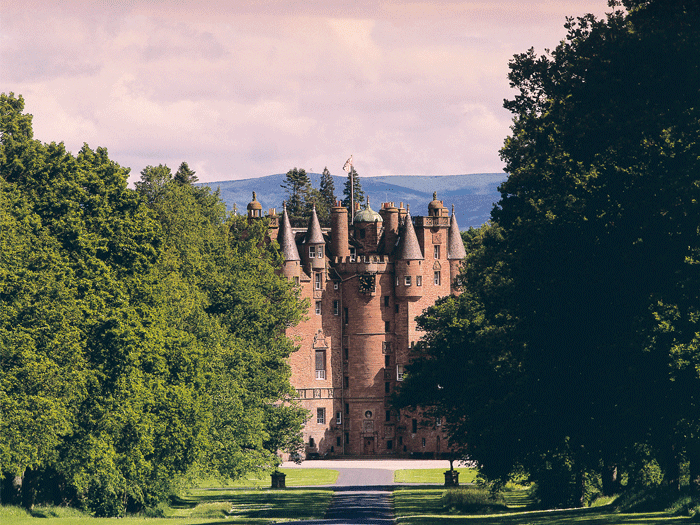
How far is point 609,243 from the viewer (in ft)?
109

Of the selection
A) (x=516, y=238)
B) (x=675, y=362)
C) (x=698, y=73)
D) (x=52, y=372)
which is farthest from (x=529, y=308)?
(x=52, y=372)

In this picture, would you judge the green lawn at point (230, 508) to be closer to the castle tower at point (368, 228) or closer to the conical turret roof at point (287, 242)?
the conical turret roof at point (287, 242)

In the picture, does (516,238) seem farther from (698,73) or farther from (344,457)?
(344,457)

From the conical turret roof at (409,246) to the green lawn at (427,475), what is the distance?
81.6 ft

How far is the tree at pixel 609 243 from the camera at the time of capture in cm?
3198

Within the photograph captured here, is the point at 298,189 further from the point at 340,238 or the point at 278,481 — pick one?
the point at 278,481

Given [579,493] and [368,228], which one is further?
[368,228]

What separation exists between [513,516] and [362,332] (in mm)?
71814

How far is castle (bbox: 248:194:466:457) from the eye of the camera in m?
116

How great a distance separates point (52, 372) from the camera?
1692 inches

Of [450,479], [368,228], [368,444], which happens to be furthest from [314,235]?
[450,479]

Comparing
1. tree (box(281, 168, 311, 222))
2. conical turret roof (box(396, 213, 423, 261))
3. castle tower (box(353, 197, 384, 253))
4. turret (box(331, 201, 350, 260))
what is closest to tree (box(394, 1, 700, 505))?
conical turret roof (box(396, 213, 423, 261))

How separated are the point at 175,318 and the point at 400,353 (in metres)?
63.1

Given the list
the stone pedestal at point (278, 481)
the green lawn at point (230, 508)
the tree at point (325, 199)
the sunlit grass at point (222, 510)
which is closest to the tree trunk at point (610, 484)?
the sunlit grass at point (222, 510)
